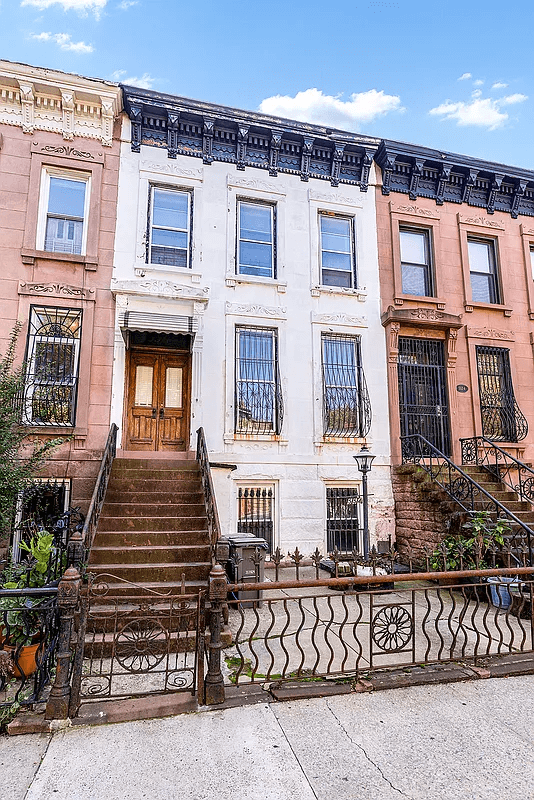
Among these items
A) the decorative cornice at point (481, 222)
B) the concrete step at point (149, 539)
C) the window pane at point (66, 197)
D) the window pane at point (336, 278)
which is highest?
the decorative cornice at point (481, 222)

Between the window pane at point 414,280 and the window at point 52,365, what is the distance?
8.02 m

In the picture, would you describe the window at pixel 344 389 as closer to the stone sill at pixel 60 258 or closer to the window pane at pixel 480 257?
the window pane at pixel 480 257

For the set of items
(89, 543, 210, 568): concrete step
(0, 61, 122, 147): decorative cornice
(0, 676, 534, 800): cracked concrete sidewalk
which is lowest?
(0, 676, 534, 800): cracked concrete sidewalk

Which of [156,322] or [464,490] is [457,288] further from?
[156,322]

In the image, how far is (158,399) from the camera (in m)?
9.98

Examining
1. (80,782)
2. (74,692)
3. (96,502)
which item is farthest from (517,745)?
(96,502)

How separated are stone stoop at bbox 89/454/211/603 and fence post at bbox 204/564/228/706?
5.53 feet

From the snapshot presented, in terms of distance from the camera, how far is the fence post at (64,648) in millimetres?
3701

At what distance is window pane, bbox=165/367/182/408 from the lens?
10062mm

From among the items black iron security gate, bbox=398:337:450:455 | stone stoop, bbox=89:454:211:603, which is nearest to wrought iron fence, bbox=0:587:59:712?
stone stoop, bbox=89:454:211:603

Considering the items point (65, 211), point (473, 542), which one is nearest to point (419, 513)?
point (473, 542)

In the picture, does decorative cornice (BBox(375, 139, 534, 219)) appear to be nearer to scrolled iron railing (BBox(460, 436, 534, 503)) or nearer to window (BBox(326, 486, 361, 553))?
scrolled iron railing (BBox(460, 436, 534, 503))

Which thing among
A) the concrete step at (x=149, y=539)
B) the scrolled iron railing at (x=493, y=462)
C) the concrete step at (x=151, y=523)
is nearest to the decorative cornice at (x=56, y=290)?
the concrete step at (x=151, y=523)

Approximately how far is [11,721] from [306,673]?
2.59m
